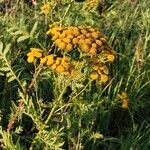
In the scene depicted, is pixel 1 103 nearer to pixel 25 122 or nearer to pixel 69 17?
pixel 25 122

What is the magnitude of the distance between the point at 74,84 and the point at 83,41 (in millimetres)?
348

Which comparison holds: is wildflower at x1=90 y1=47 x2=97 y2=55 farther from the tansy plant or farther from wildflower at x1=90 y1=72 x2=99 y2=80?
wildflower at x1=90 y1=72 x2=99 y2=80

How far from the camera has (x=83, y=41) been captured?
2.57 metres

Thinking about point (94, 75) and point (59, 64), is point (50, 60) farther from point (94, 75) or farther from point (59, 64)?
point (94, 75)

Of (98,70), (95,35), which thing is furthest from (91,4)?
(98,70)

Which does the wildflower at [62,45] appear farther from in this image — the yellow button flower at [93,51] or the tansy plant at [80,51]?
the yellow button flower at [93,51]

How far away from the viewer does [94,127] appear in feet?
11.5

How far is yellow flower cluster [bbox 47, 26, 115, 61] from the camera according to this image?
2.56m

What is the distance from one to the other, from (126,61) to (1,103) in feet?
4.04

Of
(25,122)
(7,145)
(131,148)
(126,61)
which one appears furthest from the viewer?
(126,61)

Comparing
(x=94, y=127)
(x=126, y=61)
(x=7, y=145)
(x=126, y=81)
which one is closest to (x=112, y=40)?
(x=126, y=61)

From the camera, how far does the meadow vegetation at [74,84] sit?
2.68 meters

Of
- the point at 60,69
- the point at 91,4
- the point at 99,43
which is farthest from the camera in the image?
the point at 91,4

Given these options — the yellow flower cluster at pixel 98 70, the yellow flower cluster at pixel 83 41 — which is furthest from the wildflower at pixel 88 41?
the yellow flower cluster at pixel 98 70
